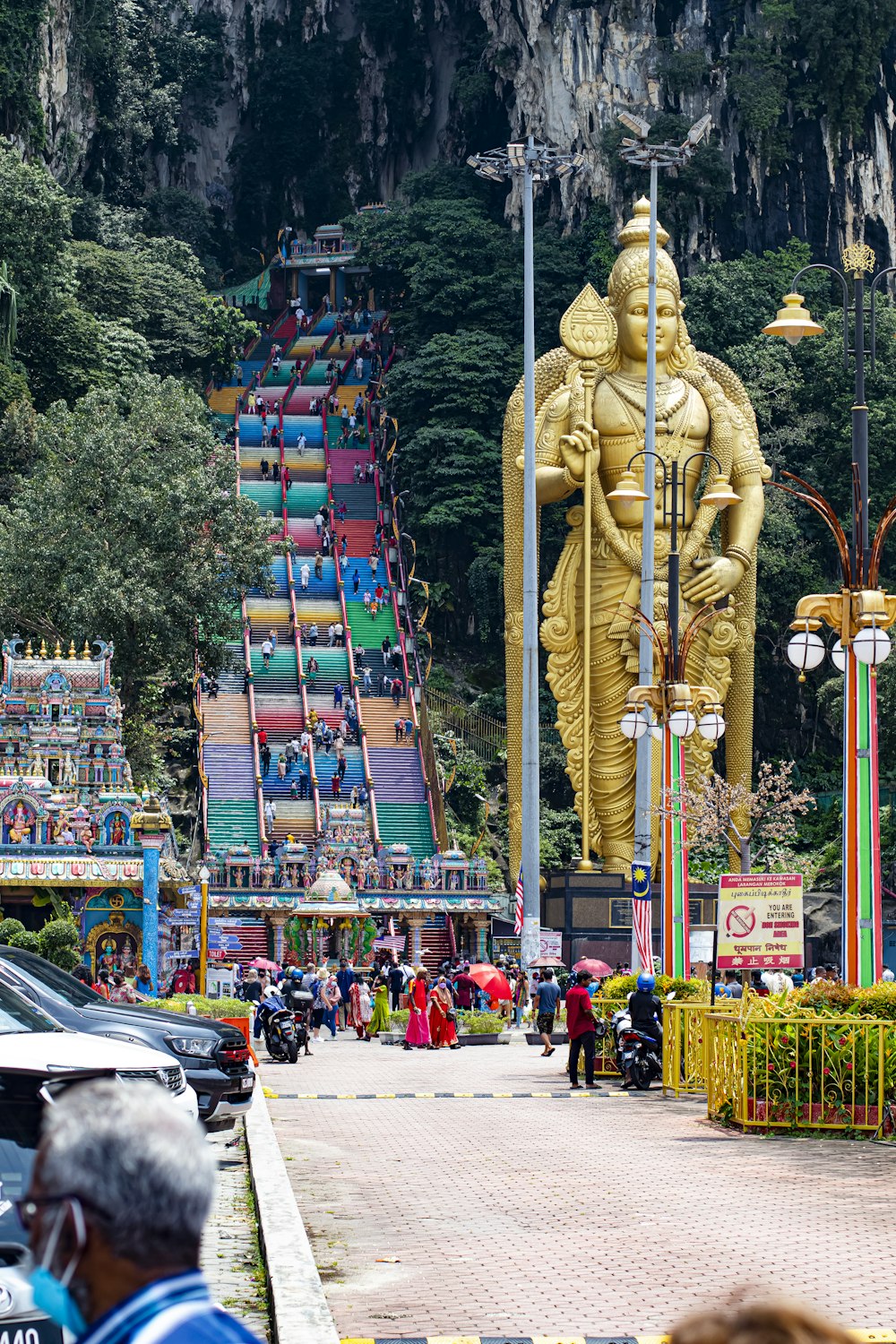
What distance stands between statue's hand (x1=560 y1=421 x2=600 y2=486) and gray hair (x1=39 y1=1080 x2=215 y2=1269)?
117 feet

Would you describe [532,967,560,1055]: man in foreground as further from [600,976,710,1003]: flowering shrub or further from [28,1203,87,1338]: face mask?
[28,1203,87,1338]: face mask

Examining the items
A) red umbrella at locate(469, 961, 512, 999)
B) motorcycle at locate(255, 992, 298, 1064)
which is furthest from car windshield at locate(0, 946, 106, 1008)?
red umbrella at locate(469, 961, 512, 999)

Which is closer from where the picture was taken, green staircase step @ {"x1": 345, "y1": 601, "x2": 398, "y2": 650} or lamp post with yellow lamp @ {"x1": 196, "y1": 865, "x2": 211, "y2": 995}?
lamp post with yellow lamp @ {"x1": 196, "y1": 865, "x2": 211, "y2": 995}

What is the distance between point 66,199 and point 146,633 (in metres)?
15.6

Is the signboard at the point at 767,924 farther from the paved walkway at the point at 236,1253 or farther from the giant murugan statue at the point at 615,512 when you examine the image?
the giant murugan statue at the point at 615,512

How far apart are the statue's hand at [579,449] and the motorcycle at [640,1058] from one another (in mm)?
19708

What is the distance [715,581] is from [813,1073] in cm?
2368

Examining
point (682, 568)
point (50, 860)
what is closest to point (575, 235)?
point (682, 568)

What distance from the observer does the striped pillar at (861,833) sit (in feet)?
52.1

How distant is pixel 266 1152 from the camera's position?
1238 cm

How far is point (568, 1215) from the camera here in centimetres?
1080

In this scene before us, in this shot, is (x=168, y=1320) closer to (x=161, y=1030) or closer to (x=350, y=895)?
(x=161, y=1030)

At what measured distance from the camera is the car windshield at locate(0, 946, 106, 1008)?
11719 millimetres

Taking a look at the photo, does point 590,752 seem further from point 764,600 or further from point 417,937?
point 764,600
